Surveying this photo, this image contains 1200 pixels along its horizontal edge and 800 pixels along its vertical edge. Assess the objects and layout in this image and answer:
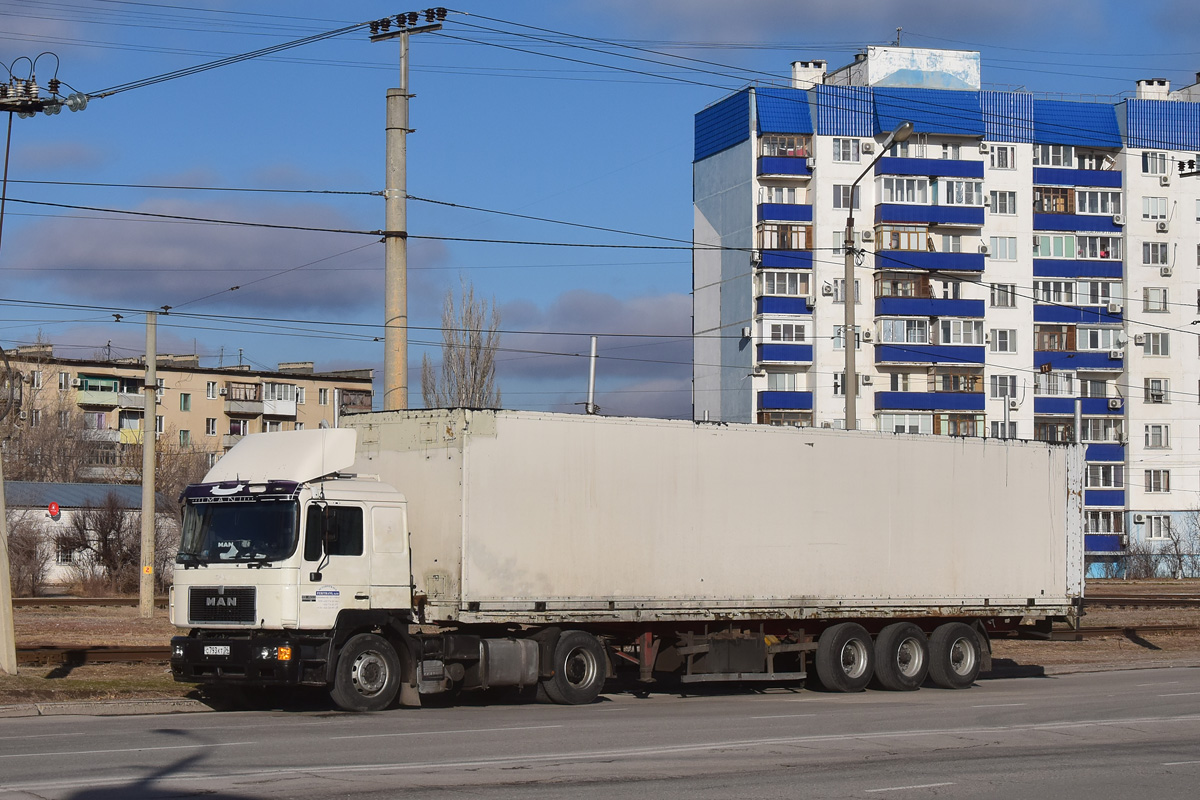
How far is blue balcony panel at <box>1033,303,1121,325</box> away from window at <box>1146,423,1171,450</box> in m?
7.40

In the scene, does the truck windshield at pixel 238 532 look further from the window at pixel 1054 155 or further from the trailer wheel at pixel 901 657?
the window at pixel 1054 155

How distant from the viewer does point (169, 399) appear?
106m

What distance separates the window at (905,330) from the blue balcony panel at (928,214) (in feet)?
18.5

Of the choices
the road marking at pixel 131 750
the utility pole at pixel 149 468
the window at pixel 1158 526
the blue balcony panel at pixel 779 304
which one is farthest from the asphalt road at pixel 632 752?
the window at pixel 1158 526

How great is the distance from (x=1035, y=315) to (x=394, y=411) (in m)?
73.7

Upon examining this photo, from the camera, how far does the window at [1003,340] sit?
282ft

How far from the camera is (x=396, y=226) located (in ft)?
75.3

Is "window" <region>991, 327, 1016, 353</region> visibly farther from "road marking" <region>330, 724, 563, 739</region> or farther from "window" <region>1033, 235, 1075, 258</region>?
"road marking" <region>330, 724, 563, 739</region>

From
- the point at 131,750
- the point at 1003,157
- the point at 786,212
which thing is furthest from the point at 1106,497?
the point at 131,750

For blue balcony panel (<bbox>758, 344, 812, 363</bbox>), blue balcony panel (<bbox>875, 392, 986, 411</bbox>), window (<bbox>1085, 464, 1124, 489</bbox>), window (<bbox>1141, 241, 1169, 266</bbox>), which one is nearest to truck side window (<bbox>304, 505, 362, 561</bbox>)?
blue balcony panel (<bbox>758, 344, 812, 363</bbox>)

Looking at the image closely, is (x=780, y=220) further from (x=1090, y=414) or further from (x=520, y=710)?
(x=520, y=710)

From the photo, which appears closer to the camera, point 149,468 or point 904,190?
point 149,468

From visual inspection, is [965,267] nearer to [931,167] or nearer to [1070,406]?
[931,167]

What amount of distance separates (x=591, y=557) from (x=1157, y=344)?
256 ft
